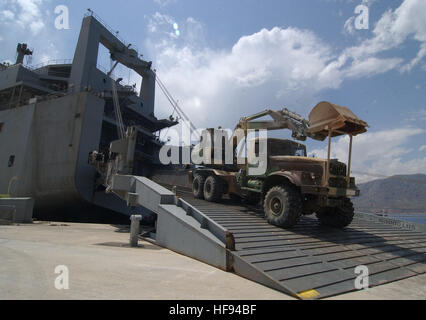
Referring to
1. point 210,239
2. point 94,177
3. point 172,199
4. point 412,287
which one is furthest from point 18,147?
point 412,287

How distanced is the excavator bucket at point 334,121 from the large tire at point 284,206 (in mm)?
1801

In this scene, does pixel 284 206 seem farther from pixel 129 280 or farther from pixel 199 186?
pixel 199 186

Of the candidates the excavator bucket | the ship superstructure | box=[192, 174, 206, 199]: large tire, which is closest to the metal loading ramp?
box=[192, 174, 206, 199]: large tire

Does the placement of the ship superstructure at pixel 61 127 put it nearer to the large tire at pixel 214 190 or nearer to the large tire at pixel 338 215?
the large tire at pixel 214 190

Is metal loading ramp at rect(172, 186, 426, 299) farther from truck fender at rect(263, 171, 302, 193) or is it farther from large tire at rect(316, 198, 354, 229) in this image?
truck fender at rect(263, 171, 302, 193)

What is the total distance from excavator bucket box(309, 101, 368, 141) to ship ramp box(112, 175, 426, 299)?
2816mm

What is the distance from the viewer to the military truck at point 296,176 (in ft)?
20.7

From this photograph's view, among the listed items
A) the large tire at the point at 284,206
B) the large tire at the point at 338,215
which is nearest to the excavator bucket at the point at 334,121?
the large tire at the point at 284,206

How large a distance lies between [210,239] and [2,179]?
20.0 metres

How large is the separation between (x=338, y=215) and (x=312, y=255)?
3.06m

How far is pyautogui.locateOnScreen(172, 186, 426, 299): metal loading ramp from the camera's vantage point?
4.02m

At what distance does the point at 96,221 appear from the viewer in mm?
17156

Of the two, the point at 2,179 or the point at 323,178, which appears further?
the point at 2,179
